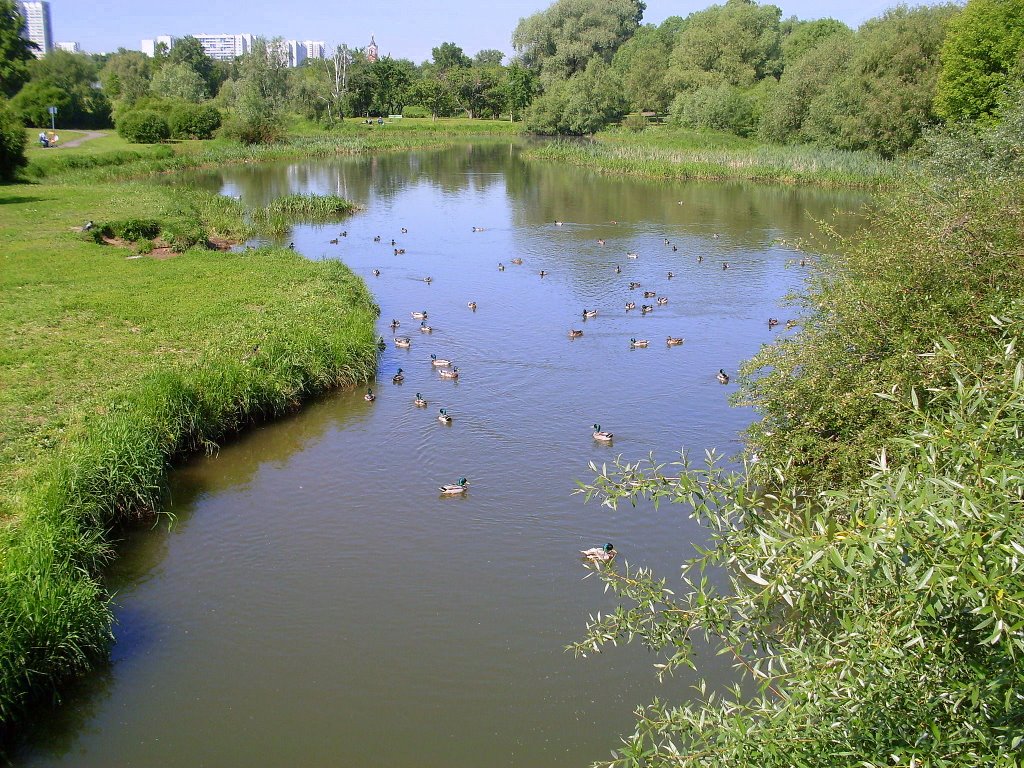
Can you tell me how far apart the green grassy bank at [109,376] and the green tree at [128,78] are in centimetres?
6865

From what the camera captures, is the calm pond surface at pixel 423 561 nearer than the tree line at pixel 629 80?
Yes

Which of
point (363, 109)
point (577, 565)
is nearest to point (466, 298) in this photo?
point (577, 565)

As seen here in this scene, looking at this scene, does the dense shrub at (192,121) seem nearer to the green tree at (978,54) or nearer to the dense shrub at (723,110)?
the dense shrub at (723,110)

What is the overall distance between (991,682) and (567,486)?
37.4 feet

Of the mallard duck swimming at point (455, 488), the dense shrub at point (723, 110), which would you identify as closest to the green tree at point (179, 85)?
the dense shrub at point (723, 110)

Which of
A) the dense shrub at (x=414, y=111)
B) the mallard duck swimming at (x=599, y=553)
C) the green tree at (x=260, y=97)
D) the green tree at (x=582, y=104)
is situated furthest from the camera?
the dense shrub at (x=414, y=111)

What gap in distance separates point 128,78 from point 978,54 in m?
92.5

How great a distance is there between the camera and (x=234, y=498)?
1526 cm

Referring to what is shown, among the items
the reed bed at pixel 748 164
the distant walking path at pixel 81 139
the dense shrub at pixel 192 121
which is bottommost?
the reed bed at pixel 748 164

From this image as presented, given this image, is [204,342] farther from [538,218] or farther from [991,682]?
[538,218]

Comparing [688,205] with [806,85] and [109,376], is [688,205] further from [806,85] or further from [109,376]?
[109,376]

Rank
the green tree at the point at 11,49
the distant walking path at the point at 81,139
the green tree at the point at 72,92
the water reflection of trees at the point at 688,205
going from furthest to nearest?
the green tree at the point at 72,92
the green tree at the point at 11,49
the distant walking path at the point at 81,139
the water reflection of trees at the point at 688,205

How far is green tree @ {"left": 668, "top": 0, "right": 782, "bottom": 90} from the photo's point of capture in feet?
287

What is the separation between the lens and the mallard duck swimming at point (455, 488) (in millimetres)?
15227
